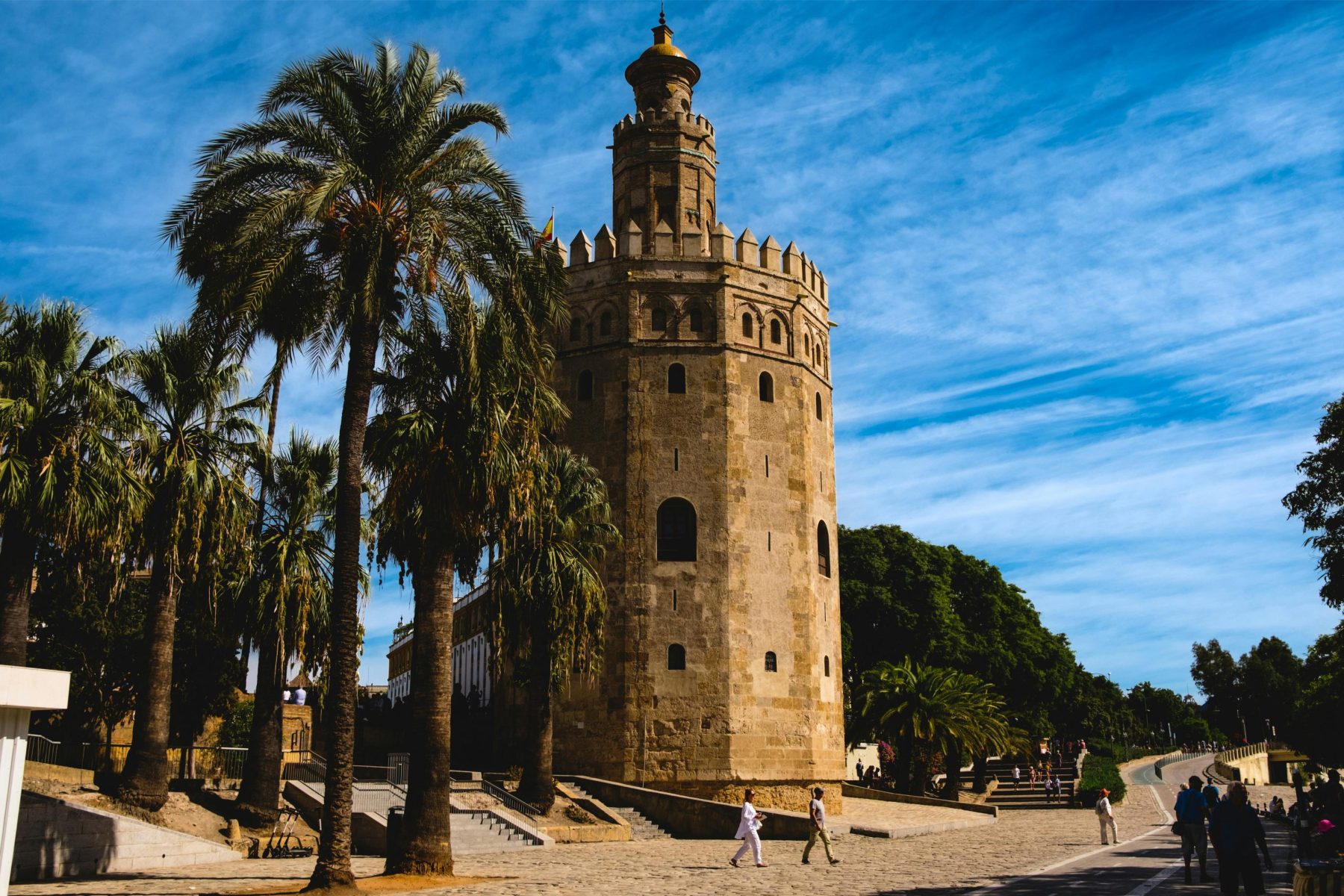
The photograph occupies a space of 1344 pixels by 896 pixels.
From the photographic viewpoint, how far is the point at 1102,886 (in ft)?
50.8

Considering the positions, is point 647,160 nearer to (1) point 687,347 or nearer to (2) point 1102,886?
(1) point 687,347

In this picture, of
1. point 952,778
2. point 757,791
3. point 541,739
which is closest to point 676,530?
point 757,791

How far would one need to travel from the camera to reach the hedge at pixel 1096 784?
4062 cm

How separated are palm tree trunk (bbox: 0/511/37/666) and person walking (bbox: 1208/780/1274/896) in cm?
1875

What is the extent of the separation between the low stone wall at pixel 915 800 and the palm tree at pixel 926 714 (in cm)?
124

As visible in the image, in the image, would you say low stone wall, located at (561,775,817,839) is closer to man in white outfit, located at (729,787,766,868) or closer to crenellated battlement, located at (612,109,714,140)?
man in white outfit, located at (729,787,766,868)

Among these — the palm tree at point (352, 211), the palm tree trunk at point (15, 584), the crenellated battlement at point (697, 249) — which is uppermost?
the crenellated battlement at point (697, 249)

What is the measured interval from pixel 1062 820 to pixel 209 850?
24.7 metres

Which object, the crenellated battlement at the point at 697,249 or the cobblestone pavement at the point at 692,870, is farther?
the crenellated battlement at the point at 697,249

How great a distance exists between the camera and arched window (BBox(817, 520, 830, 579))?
1421 inches

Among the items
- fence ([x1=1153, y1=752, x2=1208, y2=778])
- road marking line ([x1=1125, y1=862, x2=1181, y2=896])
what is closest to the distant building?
road marking line ([x1=1125, y1=862, x2=1181, y2=896])

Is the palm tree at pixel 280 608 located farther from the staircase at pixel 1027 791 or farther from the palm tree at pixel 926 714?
the staircase at pixel 1027 791

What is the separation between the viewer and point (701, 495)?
33656mm

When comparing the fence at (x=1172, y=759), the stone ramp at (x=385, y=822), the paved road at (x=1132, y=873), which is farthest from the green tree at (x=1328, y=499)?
the fence at (x=1172, y=759)
